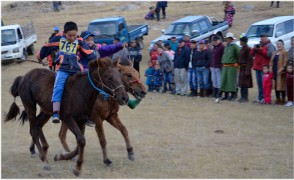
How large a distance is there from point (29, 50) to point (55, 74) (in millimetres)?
20053

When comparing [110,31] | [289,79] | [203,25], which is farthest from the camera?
[110,31]

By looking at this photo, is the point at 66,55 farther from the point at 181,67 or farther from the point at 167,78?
the point at 167,78

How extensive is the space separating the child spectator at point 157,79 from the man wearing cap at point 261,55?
376cm

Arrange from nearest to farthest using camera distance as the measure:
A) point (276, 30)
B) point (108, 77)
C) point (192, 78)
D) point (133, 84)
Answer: point (108, 77)
point (133, 84)
point (192, 78)
point (276, 30)

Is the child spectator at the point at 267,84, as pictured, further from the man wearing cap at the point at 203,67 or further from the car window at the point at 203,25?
the car window at the point at 203,25

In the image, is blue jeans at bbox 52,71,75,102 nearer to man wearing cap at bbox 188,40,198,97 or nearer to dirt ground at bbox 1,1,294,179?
dirt ground at bbox 1,1,294,179

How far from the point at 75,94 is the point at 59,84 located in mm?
339

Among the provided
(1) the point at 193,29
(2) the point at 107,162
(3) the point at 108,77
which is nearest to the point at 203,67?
(2) the point at 107,162

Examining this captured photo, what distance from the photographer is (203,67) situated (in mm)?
15852

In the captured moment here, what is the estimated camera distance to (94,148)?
10141 millimetres

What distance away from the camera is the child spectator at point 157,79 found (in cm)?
1739

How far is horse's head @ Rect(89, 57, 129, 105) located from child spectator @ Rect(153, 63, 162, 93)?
9.29 metres

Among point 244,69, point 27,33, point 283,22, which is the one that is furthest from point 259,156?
point 27,33

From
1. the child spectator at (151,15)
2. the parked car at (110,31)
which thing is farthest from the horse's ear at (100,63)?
the child spectator at (151,15)
